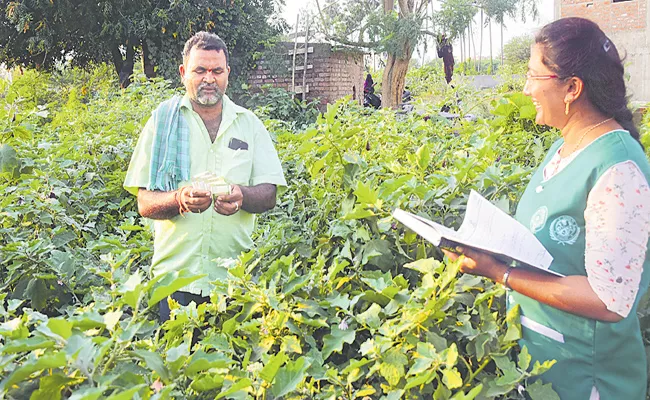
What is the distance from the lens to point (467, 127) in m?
3.49

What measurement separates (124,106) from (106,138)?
1.99m

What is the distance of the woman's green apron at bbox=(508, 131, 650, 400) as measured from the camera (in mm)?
1434

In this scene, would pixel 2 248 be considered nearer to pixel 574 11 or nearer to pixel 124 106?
pixel 124 106

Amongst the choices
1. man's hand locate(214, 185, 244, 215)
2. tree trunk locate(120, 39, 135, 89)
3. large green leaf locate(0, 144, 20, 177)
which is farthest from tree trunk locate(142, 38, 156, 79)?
man's hand locate(214, 185, 244, 215)

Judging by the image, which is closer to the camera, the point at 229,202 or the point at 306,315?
the point at 306,315

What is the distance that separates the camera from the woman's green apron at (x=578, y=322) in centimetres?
143

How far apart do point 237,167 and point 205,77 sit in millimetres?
355

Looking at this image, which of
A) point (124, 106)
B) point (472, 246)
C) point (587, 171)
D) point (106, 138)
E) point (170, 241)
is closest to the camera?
point (472, 246)

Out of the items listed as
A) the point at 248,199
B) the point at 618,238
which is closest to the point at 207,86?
the point at 248,199

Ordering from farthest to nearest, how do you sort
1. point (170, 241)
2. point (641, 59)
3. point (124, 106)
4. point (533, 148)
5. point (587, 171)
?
point (641, 59) → point (124, 106) → point (533, 148) → point (170, 241) → point (587, 171)

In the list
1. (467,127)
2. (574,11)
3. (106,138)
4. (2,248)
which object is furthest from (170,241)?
(574,11)

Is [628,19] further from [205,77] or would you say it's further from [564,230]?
[564,230]

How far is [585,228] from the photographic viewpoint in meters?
1.43

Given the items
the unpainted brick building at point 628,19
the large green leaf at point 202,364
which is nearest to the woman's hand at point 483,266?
the large green leaf at point 202,364
